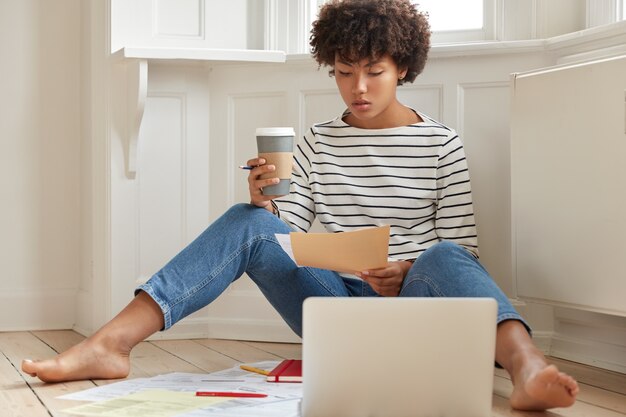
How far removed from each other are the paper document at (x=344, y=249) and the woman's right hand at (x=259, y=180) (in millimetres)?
191

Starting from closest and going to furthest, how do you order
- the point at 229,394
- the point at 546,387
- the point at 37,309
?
the point at 546,387 < the point at 229,394 < the point at 37,309

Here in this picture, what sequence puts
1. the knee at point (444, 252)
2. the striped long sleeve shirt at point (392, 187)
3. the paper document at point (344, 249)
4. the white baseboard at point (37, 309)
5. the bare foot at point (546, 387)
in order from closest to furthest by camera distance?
the bare foot at point (546, 387)
the paper document at point (344, 249)
the knee at point (444, 252)
the striped long sleeve shirt at point (392, 187)
the white baseboard at point (37, 309)

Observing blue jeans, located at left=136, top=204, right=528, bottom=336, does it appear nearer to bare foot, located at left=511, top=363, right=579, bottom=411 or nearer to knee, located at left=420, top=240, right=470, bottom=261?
knee, located at left=420, top=240, right=470, bottom=261

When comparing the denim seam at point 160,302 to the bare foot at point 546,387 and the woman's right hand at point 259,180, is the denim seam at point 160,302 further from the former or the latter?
the bare foot at point 546,387

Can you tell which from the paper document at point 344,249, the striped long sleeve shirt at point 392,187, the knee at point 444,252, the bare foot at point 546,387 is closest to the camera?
the bare foot at point 546,387

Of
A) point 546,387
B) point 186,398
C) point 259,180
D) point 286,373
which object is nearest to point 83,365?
point 186,398

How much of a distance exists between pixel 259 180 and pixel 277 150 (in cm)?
10

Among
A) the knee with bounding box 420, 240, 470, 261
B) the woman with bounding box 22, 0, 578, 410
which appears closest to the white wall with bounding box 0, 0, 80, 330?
the woman with bounding box 22, 0, 578, 410

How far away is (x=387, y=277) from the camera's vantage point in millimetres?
2029

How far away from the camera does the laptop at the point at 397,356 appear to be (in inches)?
56.9

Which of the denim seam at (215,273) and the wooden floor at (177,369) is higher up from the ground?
the denim seam at (215,273)

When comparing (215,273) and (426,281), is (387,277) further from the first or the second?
(215,273)

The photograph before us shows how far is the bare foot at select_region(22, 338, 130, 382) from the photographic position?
2.02m

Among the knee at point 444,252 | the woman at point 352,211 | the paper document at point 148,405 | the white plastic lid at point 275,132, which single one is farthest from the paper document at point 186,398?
the white plastic lid at point 275,132
